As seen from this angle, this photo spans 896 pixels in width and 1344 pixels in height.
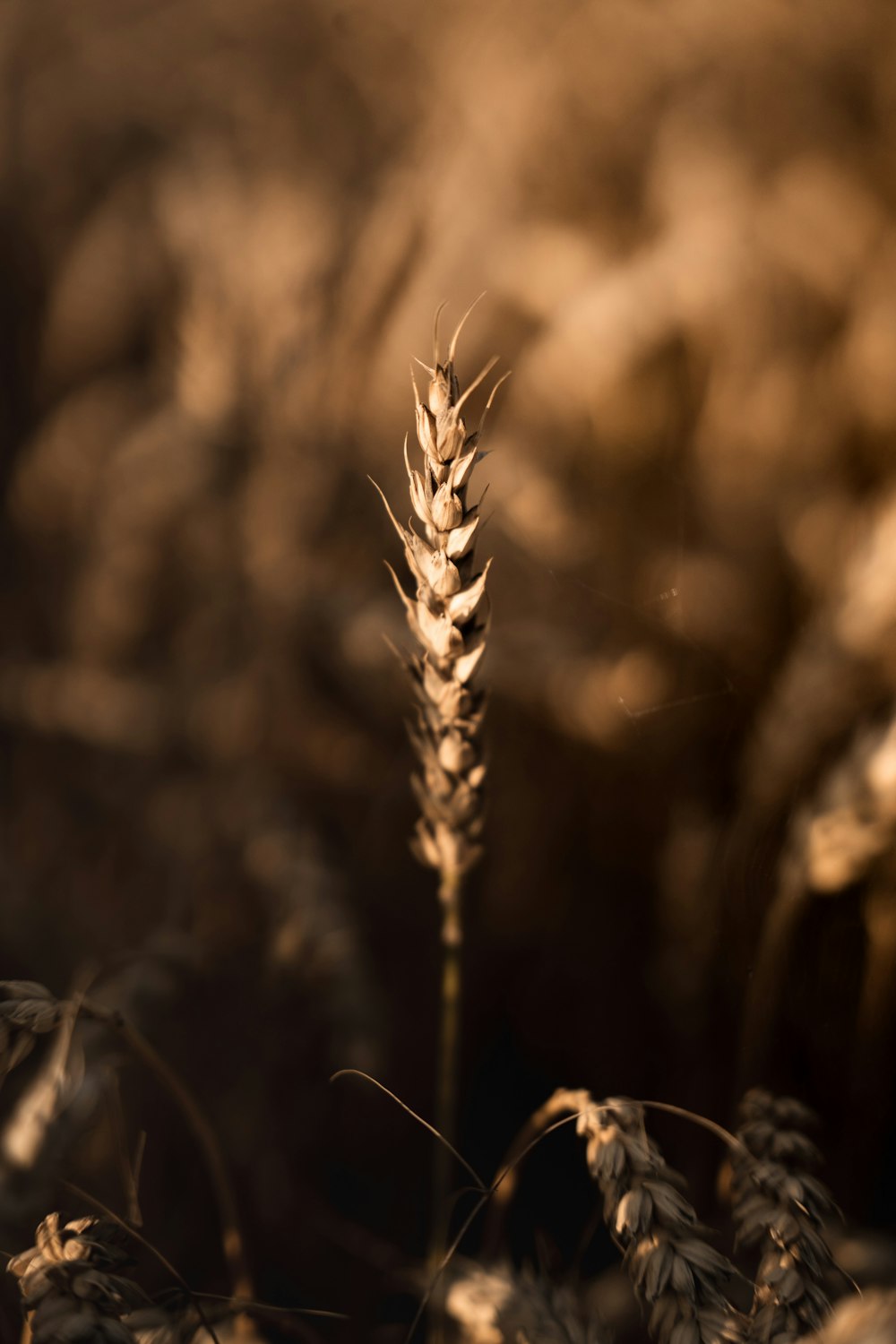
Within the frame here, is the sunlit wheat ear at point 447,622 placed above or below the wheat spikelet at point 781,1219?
above

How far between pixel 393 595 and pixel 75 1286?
35 cm

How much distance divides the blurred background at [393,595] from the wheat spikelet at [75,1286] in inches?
3.1

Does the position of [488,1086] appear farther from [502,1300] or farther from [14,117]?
[14,117]

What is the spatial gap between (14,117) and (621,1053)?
0.64m

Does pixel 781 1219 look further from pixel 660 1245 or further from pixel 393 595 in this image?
pixel 393 595

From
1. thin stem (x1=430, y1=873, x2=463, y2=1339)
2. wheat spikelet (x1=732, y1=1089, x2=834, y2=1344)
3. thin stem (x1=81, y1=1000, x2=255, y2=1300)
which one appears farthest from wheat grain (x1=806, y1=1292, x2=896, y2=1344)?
thin stem (x1=81, y1=1000, x2=255, y2=1300)

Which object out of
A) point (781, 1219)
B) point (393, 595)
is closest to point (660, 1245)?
point (781, 1219)

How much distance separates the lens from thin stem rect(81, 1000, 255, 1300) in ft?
1.24

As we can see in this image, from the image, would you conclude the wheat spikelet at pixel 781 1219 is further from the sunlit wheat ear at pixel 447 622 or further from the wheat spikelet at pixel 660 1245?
the sunlit wheat ear at pixel 447 622

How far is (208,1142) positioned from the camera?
435 millimetres

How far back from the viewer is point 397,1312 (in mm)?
512

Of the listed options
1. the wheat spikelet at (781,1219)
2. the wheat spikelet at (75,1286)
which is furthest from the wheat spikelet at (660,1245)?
the wheat spikelet at (75,1286)

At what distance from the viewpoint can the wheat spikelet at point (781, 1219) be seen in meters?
0.31

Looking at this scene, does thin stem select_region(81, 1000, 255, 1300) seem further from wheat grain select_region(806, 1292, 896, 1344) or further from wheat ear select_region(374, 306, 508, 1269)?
wheat grain select_region(806, 1292, 896, 1344)
